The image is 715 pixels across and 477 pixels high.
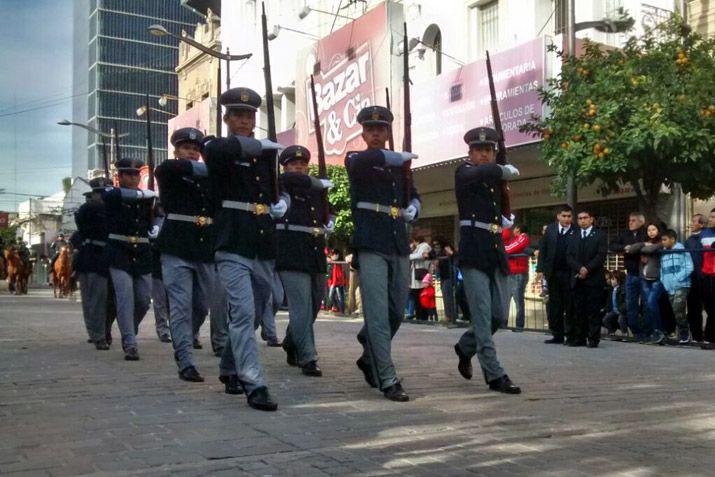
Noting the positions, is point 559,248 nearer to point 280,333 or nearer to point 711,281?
point 711,281

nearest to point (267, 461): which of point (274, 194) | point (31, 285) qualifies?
point (274, 194)

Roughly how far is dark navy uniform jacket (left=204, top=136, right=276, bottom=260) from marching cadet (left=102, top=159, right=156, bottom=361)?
127 inches

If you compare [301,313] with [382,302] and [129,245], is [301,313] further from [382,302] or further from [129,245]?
[129,245]

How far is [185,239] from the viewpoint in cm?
755

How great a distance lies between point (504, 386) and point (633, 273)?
6.01 m

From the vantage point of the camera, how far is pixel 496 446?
504 cm

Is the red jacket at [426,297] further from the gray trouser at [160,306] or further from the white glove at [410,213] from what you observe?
the white glove at [410,213]

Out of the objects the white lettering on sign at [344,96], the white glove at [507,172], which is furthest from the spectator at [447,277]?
the white lettering on sign at [344,96]

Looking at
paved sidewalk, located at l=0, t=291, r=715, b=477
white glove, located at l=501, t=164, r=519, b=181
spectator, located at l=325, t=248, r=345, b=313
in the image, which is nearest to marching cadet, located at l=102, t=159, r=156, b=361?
paved sidewalk, located at l=0, t=291, r=715, b=477

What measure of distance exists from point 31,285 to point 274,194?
45741mm

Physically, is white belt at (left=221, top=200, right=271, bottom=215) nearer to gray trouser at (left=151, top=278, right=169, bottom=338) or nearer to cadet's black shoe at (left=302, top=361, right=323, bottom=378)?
cadet's black shoe at (left=302, top=361, right=323, bottom=378)

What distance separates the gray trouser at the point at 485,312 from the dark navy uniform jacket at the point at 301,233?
4.89 ft

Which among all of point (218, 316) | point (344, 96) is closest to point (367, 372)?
point (218, 316)

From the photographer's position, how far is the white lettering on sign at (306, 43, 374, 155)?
26125mm
